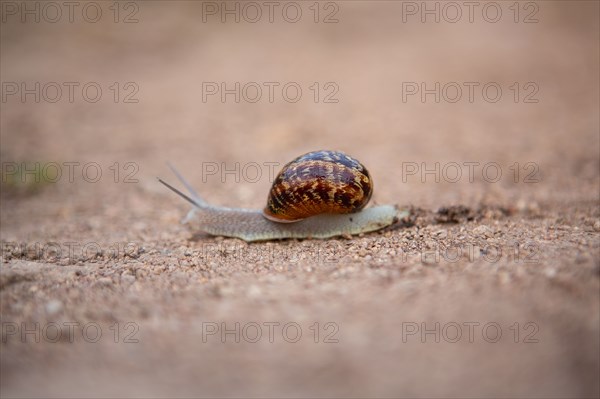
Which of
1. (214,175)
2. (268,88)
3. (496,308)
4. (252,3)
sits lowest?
(496,308)

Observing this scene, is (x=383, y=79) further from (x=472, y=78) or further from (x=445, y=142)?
(x=445, y=142)

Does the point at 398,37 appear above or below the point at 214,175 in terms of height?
above

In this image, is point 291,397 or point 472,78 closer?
point 291,397

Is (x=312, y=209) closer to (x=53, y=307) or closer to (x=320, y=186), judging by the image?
(x=320, y=186)

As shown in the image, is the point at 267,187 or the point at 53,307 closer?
the point at 53,307

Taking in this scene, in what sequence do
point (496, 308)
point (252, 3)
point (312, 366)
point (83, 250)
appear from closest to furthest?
point (312, 366), point (496, 308), point (83, 250), point (252, 3)

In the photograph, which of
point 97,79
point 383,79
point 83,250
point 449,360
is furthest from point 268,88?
point 449,360

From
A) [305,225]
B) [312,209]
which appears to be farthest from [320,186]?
[305,225]

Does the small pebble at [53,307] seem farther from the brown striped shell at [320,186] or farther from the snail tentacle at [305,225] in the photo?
the brown striped shell at [320,186]
